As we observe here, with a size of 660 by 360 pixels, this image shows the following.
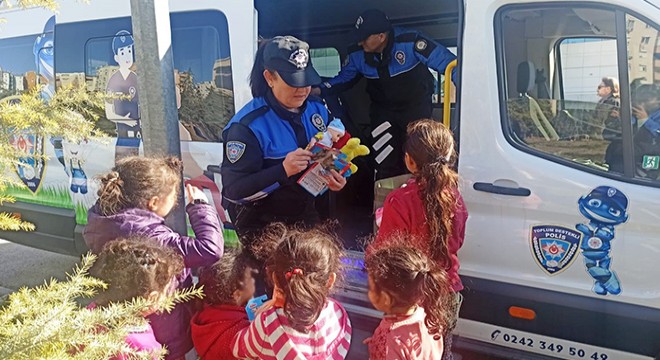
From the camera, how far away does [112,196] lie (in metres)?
1.77

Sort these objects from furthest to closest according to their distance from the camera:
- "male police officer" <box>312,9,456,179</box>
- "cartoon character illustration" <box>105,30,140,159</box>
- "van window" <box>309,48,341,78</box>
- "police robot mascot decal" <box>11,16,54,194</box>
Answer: "van window" <box>309,48,341,78</box> < "police robot mascot decal" <box>11,16,54,194</box> < "male police officer" <box>312,9,456,179</box> < "cartoon character illustration" <box>105,30,140,159</box>

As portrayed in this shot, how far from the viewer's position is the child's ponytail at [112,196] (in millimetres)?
1770

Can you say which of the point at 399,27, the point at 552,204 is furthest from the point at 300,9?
the point at 552,204

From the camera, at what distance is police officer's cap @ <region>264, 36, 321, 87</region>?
210 centimetres

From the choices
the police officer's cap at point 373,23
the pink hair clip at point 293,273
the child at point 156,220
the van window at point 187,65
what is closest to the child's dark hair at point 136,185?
the child at point 156,220

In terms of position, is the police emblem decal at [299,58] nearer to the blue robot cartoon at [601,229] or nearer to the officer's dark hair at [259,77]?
the officer's dark hair at [259,77]

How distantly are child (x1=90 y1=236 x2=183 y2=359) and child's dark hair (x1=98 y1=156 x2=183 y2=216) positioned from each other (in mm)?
194

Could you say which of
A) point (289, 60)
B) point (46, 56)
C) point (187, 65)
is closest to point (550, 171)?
point (289, 60)

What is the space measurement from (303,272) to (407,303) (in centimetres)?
35

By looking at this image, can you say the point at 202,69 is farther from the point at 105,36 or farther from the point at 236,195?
the point at 236,195

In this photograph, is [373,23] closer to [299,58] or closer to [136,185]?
[299,58]

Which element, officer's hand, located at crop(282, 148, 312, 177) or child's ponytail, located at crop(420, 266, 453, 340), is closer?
child's ponytail, located at crop(420, 266, 453, 340)

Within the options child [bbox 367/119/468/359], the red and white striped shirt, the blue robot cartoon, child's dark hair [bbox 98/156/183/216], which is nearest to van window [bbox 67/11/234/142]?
child's dark hair [bbox 98/156/183/216]

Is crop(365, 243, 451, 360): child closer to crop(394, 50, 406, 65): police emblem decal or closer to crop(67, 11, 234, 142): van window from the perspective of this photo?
crop(67, 11, 234, 142): van window
